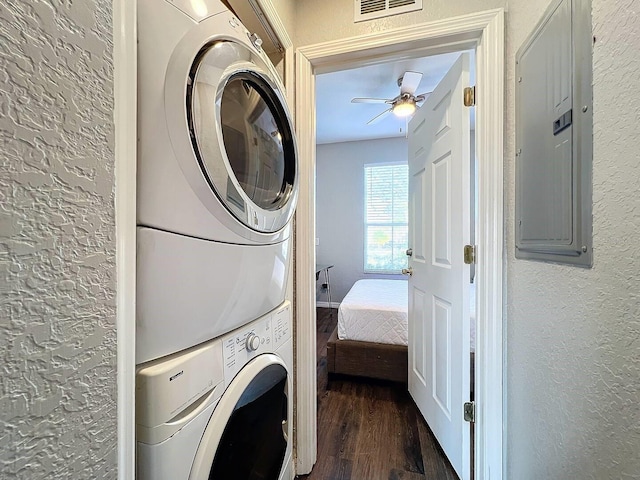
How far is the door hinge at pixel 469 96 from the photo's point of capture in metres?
1.20

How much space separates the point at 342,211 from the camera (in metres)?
4.42

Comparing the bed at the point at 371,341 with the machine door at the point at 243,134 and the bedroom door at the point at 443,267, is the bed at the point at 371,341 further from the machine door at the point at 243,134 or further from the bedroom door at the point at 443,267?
the machine door at the point at 243,134

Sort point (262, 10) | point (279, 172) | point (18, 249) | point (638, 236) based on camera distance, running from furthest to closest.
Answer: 1. point (262, 10)
2. point (279, 172)
3. point (638, 236)
4. point (18, 249)

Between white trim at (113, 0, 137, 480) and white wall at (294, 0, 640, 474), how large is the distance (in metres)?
0.84

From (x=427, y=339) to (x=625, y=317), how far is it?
116cm

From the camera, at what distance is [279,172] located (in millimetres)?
842

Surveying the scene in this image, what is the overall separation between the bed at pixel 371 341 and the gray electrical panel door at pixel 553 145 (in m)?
1.25

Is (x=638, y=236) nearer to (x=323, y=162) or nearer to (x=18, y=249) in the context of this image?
(x=18, y=249)

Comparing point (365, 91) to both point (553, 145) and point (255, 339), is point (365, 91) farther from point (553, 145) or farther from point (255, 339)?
point (255, 339)

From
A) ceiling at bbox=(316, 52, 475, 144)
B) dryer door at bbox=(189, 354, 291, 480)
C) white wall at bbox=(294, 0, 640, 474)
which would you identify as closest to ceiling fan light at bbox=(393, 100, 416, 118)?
ceiling at bbox=(316, 52, 475, 144)

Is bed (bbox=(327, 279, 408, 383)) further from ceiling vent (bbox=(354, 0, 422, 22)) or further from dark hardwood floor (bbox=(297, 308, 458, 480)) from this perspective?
ceiling vent (bbox=(354, 0, 422, 22))

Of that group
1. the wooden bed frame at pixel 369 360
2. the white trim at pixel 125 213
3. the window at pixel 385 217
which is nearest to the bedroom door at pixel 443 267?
the wooden bed frame at pixel 369 360

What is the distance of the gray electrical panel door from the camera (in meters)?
0.65

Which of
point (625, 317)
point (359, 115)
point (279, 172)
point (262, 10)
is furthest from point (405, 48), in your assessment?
point (359, 115)
